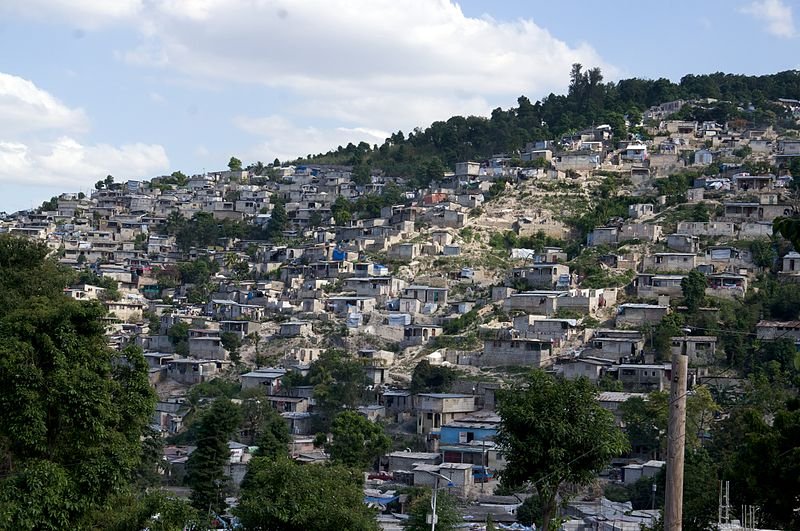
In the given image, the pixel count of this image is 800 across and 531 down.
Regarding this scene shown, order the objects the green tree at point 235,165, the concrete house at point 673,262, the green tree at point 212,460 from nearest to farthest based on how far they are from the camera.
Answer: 1. the green tree at point 212,460
2. the concrete house at point 673,262
3. the green tree at point 235,165

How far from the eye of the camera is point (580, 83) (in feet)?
247

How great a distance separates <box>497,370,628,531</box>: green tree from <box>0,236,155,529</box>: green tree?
514 cm

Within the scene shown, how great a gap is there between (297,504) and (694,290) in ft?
80.6

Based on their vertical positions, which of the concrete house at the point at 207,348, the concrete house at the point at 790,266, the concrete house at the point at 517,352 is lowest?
the concrete house at the point at 207,348

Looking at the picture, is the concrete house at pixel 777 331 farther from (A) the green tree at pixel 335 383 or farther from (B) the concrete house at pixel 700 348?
(A) the green tree at pixel 335 383

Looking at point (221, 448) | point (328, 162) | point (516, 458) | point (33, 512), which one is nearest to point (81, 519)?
point (33, 512)

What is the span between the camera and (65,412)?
16.7m

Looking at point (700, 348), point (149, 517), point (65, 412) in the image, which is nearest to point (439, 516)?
point (149, 517)

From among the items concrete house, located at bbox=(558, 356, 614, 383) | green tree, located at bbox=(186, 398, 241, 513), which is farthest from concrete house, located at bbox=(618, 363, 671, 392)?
green tree, located at bbox=(186, 398, 241, 513)

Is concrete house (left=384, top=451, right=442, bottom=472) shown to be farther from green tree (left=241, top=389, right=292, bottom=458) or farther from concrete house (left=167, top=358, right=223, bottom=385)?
concrete house (left=167, top=358, right=223, bottom=385)

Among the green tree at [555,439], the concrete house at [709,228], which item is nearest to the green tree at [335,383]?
the concrete house at [709,228]

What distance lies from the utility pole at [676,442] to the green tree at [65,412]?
832 centimetres

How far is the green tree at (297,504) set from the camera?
60.8ft

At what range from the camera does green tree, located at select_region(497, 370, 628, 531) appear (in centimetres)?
1700
